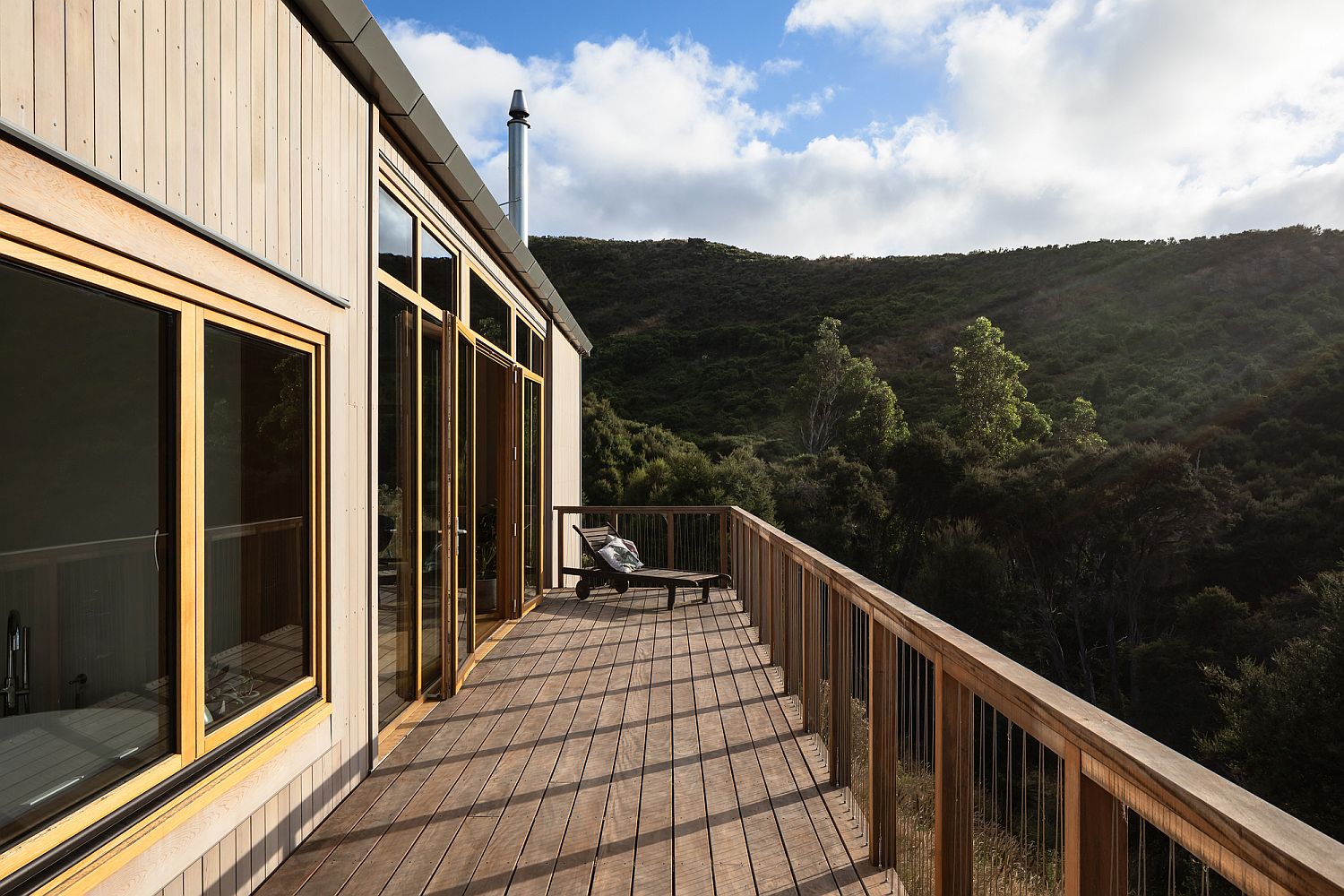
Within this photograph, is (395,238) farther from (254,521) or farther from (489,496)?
(489,496)

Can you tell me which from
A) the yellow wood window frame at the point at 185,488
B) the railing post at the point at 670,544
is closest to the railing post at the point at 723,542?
the railing post at the point at 670,544

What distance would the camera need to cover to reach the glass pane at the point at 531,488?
7660 mm

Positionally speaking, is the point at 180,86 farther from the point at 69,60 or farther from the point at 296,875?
the point at 296,875

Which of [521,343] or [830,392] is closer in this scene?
[521,343]

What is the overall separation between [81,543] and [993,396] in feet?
87.8

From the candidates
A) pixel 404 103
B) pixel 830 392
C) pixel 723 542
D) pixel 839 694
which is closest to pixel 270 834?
pixel 839 694

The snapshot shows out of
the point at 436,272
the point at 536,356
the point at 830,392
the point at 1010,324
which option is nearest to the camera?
the point at 436,272

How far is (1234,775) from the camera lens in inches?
457

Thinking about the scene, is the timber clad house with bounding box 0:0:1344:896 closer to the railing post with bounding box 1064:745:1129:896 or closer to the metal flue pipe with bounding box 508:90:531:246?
the railing post with bounding box 1064:745:1129:896

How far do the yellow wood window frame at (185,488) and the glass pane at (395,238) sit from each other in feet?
3.30

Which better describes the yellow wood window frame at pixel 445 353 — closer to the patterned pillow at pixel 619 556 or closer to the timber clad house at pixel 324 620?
the timber clad house at pixel 324 620

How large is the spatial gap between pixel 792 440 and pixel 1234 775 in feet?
59.4

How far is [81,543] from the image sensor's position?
6.43 ft

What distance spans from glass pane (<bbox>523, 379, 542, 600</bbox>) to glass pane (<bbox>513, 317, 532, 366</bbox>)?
0.23 meters
